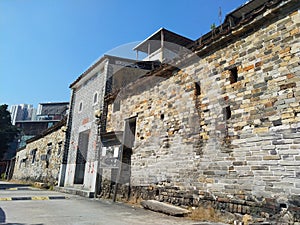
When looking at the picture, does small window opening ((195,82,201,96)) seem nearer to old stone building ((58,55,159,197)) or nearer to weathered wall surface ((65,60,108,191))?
old stone building ((58,55,159,197))

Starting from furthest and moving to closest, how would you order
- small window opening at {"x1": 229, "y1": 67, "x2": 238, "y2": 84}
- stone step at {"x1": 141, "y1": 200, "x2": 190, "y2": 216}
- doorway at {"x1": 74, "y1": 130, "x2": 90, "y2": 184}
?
doorway at {"x1": 74, "y1": 130, "x2": 90, "y2": 184} → small window opening at {"x1": 229, "y1": 67, "x2": 238, "y2": 84} → stone step at {"x1": 141, "y1": 200, "x2": 190, "y2": 216}

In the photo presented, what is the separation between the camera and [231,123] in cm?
496

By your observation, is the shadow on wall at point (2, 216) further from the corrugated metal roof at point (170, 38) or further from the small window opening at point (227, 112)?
the corrugated metal roof at point (170, 38)

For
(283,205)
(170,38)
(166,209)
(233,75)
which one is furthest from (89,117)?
(283,205)

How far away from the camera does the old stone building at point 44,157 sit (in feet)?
44.5

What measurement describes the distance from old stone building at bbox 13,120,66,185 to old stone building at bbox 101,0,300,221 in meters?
7.12

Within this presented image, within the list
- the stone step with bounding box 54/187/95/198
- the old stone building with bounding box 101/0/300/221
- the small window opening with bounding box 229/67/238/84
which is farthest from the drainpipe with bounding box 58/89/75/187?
the small window opening with bounding box 229/67/238/84

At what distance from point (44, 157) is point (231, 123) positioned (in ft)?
45.2

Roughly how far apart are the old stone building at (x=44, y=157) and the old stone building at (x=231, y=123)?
7.12 meters

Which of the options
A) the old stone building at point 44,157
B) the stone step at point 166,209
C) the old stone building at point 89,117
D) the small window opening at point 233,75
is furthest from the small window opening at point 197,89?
the old stone building at point 44,157

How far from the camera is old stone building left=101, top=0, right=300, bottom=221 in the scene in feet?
13.3

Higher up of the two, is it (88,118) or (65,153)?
(88,118)

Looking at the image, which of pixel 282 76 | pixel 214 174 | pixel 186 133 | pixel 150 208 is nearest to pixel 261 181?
pixel 214 174

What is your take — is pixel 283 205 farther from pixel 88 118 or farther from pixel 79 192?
pixel 88 118
